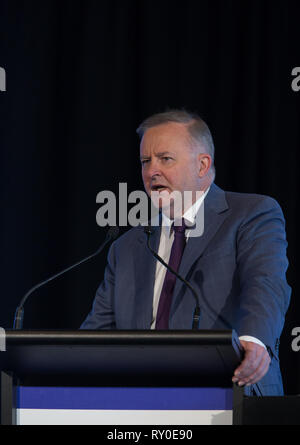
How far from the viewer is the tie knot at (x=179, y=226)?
8.19 ft

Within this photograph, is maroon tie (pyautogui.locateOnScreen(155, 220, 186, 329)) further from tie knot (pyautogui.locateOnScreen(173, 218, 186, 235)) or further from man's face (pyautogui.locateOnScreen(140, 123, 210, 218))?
man's face (pyautogui.locateOnScreen(140, 123, 210, 218))

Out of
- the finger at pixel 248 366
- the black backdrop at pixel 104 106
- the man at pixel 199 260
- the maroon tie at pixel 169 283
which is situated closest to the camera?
the finger at pixel 248 366

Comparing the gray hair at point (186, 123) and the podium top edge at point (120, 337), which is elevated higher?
the gray hair at point (186, 123)

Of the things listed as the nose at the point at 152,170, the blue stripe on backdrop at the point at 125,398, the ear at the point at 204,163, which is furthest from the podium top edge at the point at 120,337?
the ear at the point at 204,163

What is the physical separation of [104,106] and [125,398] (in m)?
2.21

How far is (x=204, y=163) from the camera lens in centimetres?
270

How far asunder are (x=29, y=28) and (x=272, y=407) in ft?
8.95

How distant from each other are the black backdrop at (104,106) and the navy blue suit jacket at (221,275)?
97cm

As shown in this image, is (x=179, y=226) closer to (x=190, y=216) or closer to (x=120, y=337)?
(x=190, y=216)

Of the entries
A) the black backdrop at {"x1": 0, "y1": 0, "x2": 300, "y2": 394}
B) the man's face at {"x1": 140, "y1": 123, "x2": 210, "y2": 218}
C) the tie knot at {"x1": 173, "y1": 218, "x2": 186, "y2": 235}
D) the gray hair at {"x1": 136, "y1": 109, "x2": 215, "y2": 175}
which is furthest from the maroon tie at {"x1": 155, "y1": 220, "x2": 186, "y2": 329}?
the black backdrop at {"x1": 0, "y1": 0, "x2": 300, "y2": 394}

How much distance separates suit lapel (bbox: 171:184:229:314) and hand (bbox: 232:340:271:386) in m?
0.61

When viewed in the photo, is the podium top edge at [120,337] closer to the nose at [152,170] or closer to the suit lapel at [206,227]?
the suit lapel at [206,227]

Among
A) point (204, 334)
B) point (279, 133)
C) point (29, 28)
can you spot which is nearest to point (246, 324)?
point (204, 334)

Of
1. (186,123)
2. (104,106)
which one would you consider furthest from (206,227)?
(104,106)
